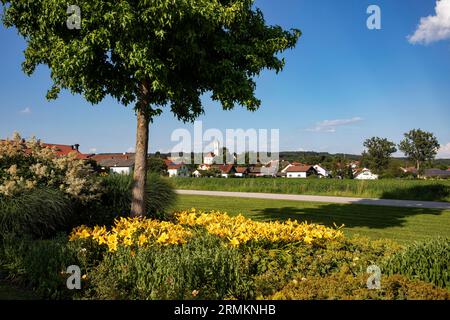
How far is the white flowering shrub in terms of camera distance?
8938 mm

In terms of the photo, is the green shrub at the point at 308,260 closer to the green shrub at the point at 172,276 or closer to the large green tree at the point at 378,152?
the green shrub at the point at 172,276

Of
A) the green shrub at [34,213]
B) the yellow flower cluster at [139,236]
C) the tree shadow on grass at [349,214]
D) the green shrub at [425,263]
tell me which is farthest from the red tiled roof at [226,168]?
the green shrub at [425,263]

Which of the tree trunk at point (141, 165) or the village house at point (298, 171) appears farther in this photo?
the village house at point (298, 171)

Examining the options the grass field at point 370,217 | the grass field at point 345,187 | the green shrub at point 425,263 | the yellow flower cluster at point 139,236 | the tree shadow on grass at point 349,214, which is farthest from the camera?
the grass field at point 345,187

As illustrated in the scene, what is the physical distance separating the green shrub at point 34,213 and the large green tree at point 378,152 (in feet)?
314

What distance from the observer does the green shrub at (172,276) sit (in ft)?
16.6

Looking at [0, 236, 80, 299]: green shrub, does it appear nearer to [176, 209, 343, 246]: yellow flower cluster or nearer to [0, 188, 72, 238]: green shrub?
[0, 188, 72, 238]: green shrub

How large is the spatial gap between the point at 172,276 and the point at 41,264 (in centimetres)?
255

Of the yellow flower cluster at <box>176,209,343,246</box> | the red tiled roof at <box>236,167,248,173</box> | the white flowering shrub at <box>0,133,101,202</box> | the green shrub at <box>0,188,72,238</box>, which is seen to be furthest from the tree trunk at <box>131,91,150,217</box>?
the red tiled roof at <box>236,167,248,173</box>

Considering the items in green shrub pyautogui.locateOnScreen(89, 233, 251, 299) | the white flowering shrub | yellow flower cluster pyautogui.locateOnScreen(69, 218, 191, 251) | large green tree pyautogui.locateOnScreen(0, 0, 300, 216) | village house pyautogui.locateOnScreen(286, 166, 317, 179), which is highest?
large green tree pyautogui.locateOnScreen(0, 0, 300, 216)

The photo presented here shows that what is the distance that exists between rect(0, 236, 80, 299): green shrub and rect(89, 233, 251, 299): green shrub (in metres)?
0.59

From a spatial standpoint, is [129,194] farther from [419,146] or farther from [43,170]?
[419,146]

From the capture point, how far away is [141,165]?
30.4 feet
